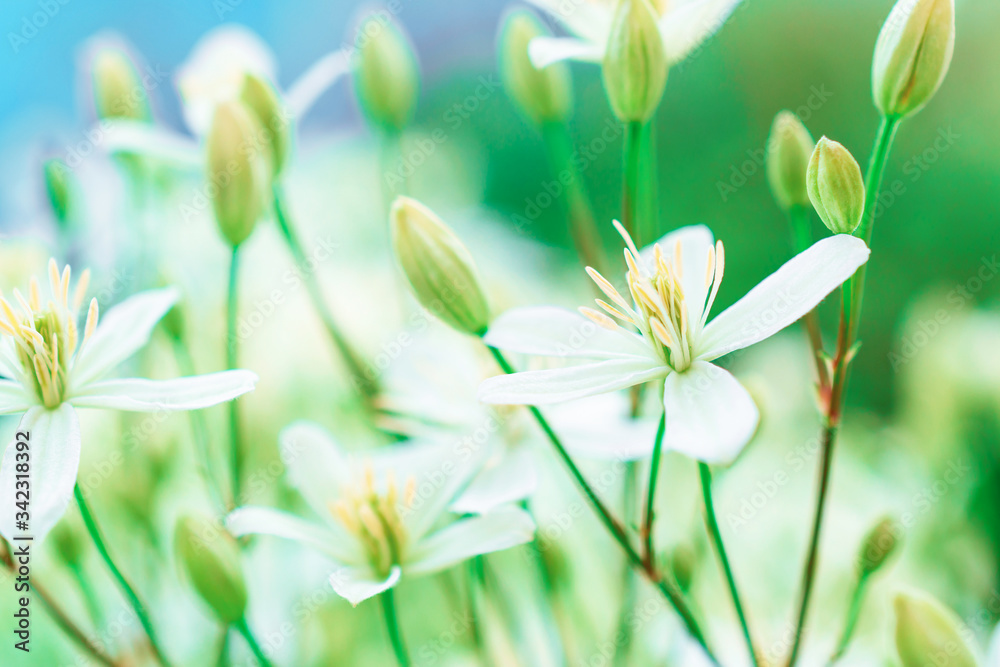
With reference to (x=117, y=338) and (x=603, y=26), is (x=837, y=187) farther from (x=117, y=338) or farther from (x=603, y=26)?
(x=117, y=338)

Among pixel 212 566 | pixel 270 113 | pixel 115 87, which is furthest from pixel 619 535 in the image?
pixel 115 87

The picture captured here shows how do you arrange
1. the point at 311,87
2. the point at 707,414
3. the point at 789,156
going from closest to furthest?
1. the point at 707,414
2. the point at 789,156
3. the point at 311,87

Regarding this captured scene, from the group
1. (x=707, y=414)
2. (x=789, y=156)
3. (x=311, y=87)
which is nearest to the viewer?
(x=707, y=414)

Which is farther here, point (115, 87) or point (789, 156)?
point (115, 87)

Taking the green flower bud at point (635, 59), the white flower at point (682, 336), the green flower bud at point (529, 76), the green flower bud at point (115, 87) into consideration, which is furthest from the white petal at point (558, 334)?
the green flower bud at point (115, 87)

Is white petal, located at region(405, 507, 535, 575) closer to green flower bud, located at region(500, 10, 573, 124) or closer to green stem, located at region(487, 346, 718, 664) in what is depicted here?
green stem, located at region(487, 346, 718, 664)

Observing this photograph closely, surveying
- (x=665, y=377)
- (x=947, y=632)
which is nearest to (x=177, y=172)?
(x=665, y=377)

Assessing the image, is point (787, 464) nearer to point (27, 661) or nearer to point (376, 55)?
point (376, 55)
